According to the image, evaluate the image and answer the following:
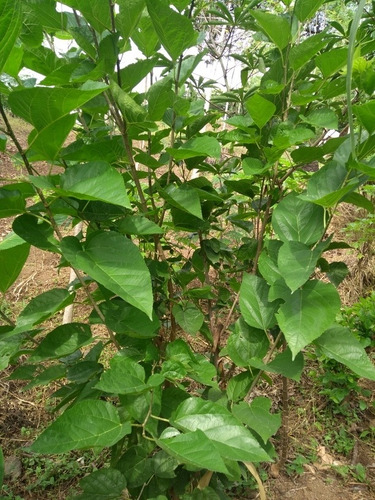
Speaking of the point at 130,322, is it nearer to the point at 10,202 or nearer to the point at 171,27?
the point at 10,202

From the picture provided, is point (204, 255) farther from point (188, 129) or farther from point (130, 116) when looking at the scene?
point (130, 116)

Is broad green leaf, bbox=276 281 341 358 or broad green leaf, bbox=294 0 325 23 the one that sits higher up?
broad green leaf, bbox=294 0 325 23

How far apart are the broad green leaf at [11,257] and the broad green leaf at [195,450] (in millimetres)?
489

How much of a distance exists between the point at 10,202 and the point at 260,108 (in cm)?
53

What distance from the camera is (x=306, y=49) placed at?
0.90 metres

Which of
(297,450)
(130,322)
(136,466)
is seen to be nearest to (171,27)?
(130,322)

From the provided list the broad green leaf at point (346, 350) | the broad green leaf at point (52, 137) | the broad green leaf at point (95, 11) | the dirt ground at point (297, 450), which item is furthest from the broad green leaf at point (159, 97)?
the dirt ground at point (297, 450)

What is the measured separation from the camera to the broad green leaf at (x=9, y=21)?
1.80 ft

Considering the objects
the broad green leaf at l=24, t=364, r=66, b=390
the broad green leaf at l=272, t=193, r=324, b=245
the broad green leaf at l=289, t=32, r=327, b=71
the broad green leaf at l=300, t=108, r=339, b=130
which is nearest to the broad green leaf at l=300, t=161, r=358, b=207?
the broad green leaf at l=272, t=193, r=324, b=245

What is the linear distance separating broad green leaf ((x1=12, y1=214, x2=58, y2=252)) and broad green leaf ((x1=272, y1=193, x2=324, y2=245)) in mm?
462

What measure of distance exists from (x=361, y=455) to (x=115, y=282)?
1.72m

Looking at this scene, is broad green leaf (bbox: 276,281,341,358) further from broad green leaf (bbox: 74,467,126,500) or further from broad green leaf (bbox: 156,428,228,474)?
broad green leaf (bbox: 74,467,126,500)

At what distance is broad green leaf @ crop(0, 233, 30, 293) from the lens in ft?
2.87

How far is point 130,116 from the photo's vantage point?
84cm
